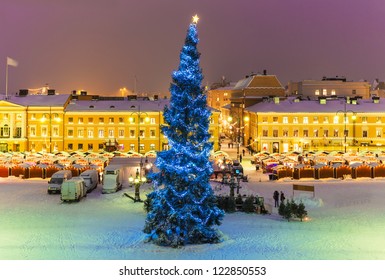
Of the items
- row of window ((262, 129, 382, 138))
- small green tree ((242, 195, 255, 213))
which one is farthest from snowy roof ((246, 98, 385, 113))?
small green tree ((242, 195, 255, 213))

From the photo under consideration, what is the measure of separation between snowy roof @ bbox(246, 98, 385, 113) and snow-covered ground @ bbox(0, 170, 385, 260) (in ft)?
127

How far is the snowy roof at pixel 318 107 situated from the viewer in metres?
73.9

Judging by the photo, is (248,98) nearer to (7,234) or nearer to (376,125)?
(376,125)

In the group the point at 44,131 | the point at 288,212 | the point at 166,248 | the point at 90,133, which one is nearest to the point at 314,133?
the point at 90,133

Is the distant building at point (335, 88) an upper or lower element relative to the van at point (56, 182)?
upper

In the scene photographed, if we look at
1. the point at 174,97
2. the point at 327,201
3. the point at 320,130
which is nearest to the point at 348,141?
the point at 320,130

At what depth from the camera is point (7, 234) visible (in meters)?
23.0

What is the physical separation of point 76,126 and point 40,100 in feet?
20.9

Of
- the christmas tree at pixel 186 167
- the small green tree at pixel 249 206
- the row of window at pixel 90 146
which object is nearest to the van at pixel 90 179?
the small green tree at pixel 249 206

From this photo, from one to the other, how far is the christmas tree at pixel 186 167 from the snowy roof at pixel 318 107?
2145 inches

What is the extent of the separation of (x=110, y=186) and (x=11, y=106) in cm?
3950

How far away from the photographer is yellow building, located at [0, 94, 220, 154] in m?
70.6

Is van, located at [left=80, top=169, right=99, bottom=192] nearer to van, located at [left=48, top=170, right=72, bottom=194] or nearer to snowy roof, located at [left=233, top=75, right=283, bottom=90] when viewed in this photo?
van, located at [left=48, top=170, right=72, bottom=194]

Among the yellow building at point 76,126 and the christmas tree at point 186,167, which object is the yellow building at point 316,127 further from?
the christmas tree at point 186,167
